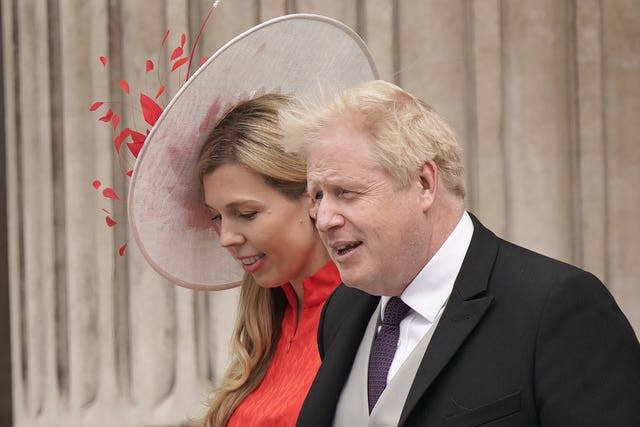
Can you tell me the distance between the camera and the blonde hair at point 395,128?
144 cm

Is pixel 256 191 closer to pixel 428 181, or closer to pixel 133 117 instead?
pixel 428 181

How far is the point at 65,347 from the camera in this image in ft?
10.5

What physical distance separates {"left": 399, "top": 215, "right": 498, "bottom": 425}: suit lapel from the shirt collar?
0.06 ft

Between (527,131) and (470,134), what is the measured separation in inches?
7.1

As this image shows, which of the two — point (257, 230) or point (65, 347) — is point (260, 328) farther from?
point (65, 347)

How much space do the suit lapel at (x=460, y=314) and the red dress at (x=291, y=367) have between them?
533 millimetres

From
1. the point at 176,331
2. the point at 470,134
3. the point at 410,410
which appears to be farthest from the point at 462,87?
the point at 410,410

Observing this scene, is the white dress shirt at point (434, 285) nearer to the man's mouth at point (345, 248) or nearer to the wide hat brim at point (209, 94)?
the man's mouth at point (345, 248)

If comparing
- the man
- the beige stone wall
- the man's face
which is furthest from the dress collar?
the beige stone wall

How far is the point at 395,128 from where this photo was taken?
1457mm

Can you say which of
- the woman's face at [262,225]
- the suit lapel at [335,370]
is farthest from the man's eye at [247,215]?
the suit lapel at [335,370]

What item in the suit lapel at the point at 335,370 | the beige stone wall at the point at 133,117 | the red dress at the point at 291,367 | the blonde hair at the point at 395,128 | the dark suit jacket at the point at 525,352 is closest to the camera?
the dark suit jacket at the point at 525,352

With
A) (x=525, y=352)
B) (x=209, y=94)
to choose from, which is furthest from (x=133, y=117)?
(x=525, y=352)

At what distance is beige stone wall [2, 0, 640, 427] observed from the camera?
124 inches
